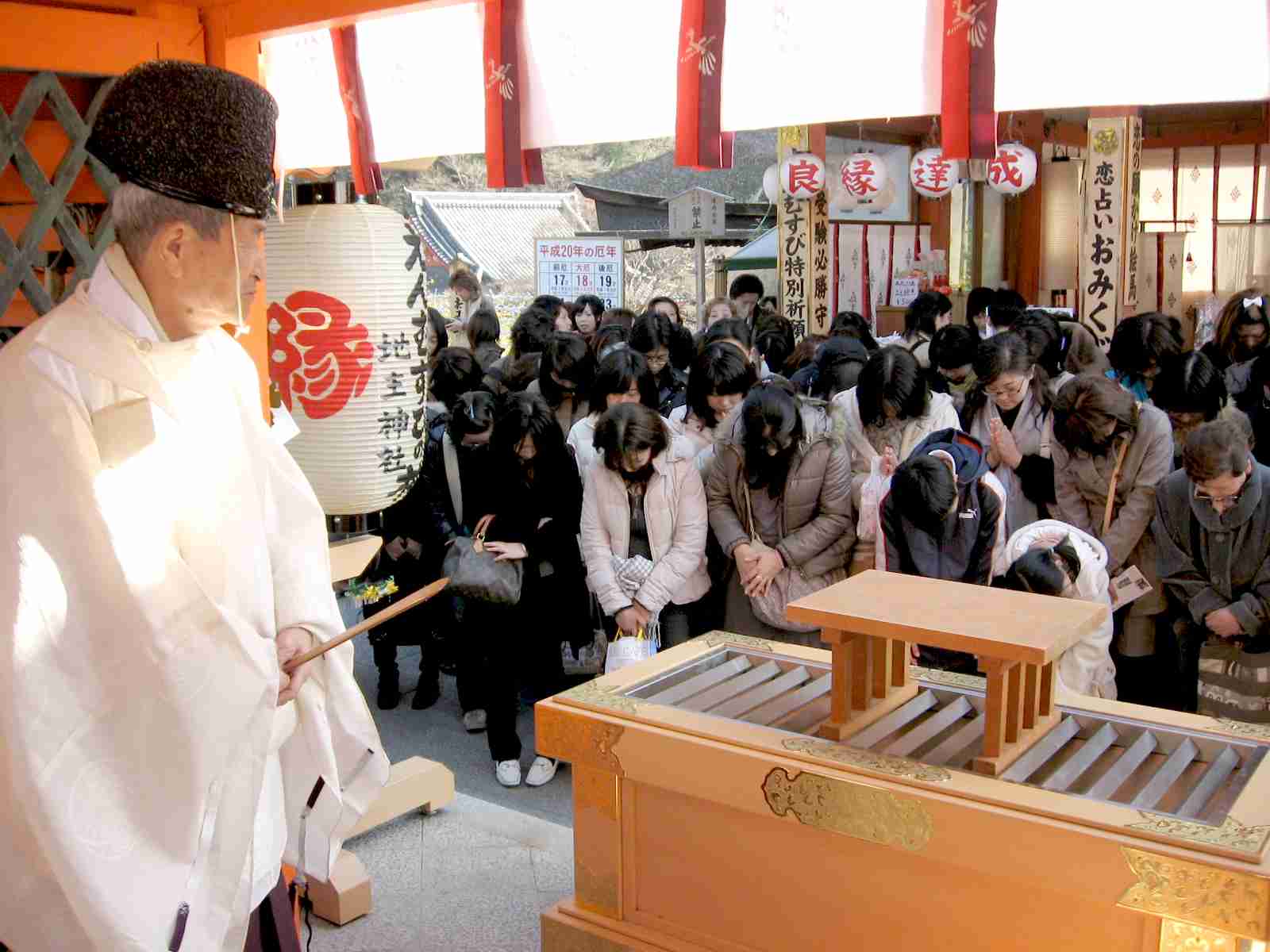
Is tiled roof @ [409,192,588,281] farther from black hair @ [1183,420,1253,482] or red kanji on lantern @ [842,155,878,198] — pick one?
black hair @ [1183,420,1253,482]

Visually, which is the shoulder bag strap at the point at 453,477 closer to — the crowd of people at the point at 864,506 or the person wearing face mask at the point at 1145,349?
the crowd of people at the point at 864,506

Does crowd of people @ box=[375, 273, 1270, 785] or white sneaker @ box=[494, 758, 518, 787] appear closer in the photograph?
crowd of people @ box=[375, 273, 1270, 785]

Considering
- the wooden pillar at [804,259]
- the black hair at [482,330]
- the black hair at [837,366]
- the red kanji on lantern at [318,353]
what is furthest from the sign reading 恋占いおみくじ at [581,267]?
the red kanji on lantern at [318,353]

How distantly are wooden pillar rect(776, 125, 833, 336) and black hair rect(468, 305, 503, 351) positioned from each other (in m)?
3.46

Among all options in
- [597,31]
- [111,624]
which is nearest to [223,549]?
[111,624]

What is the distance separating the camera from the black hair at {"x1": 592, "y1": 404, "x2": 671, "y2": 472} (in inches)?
214

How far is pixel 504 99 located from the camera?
502cm

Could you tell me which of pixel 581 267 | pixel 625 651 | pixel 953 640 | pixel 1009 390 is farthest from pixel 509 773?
pixel 581 267

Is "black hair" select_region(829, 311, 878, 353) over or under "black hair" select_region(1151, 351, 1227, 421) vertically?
over

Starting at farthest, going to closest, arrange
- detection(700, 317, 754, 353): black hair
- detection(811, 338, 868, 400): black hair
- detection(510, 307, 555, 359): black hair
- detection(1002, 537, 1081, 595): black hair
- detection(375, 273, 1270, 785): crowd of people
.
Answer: detection(510, 307, 555, 359): black hair, detection(700, 317, 754, 353): black hair, detection(811, 338, 868, 400): black hair, detection(375, 273, 1270, 785): crowd of people, detection(1002, 537, 1081, 595): black hair

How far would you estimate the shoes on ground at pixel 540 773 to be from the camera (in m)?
5.75

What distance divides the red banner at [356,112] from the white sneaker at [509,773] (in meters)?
2.92

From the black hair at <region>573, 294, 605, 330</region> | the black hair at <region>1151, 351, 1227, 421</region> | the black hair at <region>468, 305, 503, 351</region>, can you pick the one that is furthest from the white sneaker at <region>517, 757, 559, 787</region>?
the black hair at <region>573, 294, 605, 330</region>

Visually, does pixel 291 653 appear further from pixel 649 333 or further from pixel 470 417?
pixel 649 333
